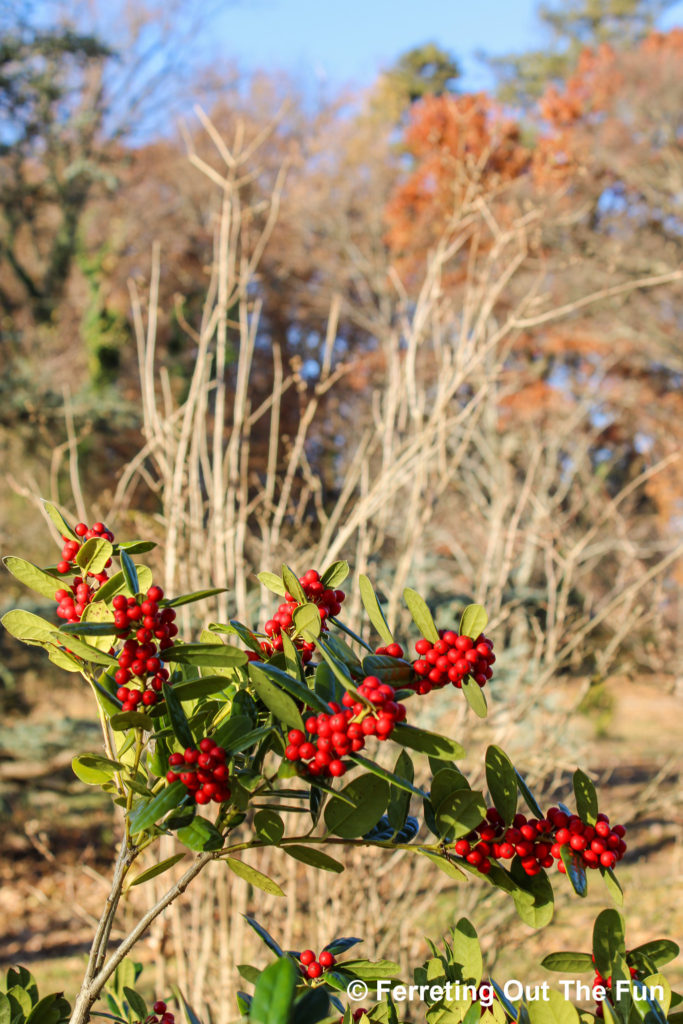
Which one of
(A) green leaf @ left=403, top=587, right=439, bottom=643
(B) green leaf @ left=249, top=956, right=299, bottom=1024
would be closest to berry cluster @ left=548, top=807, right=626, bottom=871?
(A) green leaf @ left=403, top=587, right=439, bottom=643

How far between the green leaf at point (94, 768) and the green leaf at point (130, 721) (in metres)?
0.05

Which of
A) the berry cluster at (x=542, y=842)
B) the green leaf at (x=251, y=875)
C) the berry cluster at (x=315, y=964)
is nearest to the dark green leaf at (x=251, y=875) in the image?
the green leaf at (x=251, y=875)

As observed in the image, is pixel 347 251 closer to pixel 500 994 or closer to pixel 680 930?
pixel 680 930

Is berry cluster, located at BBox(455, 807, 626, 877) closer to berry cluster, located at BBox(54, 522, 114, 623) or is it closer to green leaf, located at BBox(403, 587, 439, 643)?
green leaf, located at BBox(403, 587, 439, 643)

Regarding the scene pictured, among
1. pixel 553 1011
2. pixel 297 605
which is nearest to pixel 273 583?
pixel 297 605

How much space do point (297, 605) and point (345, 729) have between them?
21cm

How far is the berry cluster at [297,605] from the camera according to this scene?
0.85m

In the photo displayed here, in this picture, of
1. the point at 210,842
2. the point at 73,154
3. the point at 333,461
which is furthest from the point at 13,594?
the point at 73,154

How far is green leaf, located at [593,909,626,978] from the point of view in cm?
83

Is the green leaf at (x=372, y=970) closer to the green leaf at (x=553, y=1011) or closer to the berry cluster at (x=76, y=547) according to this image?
the green leaf at (x=553, y=1011)

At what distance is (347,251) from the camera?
14.6m

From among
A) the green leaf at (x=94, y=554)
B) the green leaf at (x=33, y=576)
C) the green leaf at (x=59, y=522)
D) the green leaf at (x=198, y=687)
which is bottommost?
the green leaf at (x=198, y=687)

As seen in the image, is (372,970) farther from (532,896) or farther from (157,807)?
(157,807)

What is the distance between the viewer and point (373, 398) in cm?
244
